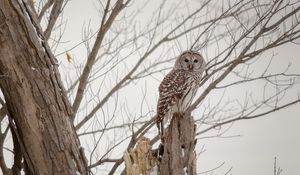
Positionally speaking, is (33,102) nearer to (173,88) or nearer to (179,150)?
(179,150)

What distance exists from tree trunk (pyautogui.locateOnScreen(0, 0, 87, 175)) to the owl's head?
2627mm

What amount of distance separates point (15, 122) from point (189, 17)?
Answer: 3.65 m

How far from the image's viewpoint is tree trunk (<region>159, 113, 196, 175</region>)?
11.6ft

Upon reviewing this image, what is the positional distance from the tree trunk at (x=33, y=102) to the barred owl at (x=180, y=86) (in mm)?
1588

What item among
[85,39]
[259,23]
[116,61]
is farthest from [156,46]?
[259,23]

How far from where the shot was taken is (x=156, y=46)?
21.1 ft

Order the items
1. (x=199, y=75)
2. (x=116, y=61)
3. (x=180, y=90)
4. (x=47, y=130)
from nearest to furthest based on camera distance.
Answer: (x=47, y=130) < (x=180, y=90) < (x=199, y=75) < (x=116, y=61)

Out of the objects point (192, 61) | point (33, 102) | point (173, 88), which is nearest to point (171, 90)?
point (173, 88)

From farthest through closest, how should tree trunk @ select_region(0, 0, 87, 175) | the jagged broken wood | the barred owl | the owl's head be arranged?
the owl's head → the barred owl → the jagged broken wood → tree trunk @ select_region(0, 0, 87, 175)

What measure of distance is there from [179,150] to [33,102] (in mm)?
1171

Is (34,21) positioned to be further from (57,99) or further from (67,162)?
(67,162)

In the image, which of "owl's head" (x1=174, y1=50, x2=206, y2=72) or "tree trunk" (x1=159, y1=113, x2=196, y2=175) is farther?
"owl's head" (x1=174, y1=50, x2=206, y2=72)

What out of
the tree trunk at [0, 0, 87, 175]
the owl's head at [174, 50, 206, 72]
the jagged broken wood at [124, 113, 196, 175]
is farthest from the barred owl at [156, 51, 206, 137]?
the tree trunk at [0, 0, 87, 175]

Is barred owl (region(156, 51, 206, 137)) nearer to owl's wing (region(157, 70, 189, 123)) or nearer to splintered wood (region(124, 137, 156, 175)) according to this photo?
owl's wing (region(157, 70, 189, 123))
